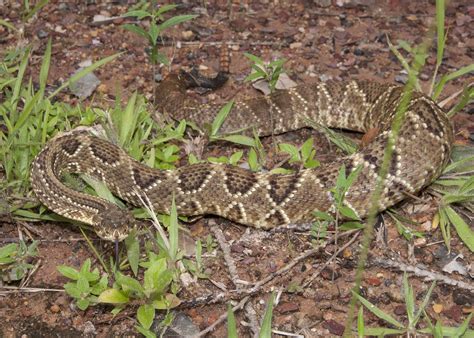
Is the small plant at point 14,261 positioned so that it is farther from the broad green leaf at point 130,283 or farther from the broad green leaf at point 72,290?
the broad green leaf at point 130,283

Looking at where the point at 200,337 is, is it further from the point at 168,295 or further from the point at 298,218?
the point at 298,218

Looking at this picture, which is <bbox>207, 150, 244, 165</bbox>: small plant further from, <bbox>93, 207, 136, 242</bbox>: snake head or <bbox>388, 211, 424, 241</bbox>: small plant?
<bbox>388, 211, 424, 241</bbox>: small plant

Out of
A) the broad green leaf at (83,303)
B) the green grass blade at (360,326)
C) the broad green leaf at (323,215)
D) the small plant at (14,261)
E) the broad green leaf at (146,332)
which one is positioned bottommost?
the small plant at (14,261)

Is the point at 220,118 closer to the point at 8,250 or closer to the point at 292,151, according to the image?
the point at 292,151

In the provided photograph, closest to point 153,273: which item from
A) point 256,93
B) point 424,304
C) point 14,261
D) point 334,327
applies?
point 14,261

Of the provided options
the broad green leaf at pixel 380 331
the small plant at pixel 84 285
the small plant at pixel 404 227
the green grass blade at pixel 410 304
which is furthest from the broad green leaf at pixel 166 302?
the small plant at pixel 404 227

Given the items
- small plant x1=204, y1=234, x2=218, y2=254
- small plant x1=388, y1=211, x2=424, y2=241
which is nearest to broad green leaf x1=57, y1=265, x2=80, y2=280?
small plant x1=204, y1=234, x2=218, y2=254

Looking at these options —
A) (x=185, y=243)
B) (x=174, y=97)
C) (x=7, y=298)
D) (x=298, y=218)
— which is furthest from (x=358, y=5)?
(x=7, y=298)
